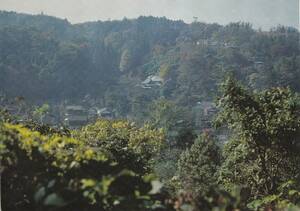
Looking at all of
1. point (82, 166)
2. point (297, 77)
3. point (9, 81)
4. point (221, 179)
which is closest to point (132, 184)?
point (82, 166)

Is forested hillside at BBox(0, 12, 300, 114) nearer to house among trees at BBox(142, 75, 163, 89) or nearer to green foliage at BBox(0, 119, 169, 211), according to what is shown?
house among trees at BBox(142, 75, 163, 89)

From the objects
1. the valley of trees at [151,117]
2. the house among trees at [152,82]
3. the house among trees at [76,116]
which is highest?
the valley of trees at [151,117]

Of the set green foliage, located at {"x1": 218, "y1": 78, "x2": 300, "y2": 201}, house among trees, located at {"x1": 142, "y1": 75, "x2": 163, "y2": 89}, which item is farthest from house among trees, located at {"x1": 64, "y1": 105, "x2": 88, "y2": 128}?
green foliage, located at {"x1": 218, "y1": 78, "x2": 300, "y2": 201}

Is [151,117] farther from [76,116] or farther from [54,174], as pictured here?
[54,174]

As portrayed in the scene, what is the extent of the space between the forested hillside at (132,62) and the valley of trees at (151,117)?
0.73ft

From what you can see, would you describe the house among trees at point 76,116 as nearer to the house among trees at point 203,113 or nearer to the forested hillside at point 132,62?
the forested hillside at point 132,62

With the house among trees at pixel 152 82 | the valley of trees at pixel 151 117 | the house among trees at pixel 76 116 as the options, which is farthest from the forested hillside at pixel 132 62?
the house among trees at pixel 76 116

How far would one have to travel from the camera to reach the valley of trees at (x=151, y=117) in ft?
→ 5.53

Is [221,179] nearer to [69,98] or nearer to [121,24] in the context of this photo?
[69,98]

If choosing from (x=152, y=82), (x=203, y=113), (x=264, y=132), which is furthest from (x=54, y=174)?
(x=152, y=82)

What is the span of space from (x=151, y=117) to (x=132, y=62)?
4303 cm

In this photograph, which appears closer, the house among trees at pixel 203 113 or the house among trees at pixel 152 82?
the house among trees at pixel 203 113

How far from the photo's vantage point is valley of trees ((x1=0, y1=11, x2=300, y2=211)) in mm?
1685

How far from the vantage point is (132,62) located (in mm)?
93562
